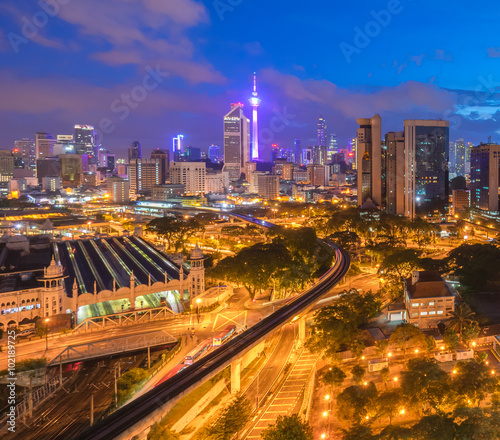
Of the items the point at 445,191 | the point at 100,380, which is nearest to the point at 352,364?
the point at 100,380

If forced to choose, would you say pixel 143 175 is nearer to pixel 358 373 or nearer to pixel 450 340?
pixel 450 340

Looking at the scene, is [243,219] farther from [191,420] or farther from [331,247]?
[191,420]

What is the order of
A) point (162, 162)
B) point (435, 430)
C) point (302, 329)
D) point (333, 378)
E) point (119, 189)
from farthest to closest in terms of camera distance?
point (162, 162) < point (119, 189) < point (302, 329) < point (333, 378) < point (435, 430)

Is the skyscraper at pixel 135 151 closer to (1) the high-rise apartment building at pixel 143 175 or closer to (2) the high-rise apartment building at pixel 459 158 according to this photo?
(1) the high-rise apartment building at pixel 143 175

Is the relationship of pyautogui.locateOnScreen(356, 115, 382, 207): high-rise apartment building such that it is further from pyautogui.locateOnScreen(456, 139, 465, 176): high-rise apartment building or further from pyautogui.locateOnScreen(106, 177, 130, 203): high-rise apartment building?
pyautogui.locateOnScreen(456, 139, 465, 176): high-rise apartment building

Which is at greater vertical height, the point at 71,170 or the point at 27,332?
the point at 71,170

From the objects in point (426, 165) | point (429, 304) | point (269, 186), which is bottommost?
point (429, 304)

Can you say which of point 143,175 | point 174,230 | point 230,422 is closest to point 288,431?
point 230,422

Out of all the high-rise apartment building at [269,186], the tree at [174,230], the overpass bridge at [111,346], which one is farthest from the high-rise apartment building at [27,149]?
the overpass bridge at [111,346]
